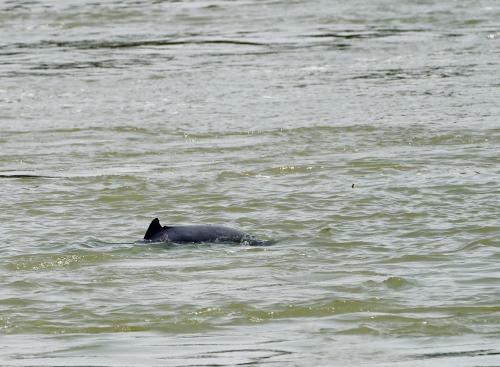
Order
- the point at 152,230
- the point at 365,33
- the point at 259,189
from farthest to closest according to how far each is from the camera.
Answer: the point at 365,33 < the point at 259,189 < the point at 152,230

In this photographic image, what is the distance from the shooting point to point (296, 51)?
21.1 metres

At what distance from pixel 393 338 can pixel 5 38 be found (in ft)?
59.8

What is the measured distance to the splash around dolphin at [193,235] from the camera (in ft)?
30.8

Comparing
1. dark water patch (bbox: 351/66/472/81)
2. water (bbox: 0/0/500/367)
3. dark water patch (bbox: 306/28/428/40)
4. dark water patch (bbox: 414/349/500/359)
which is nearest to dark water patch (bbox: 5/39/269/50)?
water (bbox: 0/0/500/367)

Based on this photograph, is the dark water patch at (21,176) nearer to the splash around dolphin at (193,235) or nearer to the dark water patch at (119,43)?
the splash around dolphin at (193,235)

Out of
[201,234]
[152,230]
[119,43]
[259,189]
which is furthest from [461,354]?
[119,43]

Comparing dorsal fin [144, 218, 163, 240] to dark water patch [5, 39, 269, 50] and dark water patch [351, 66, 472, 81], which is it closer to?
dark water patch [351, 66, 472, 81]

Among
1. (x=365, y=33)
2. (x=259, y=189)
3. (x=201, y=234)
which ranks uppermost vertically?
(x=201, y=234)

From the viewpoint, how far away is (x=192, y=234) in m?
9.44

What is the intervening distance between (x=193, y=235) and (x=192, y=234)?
0.06 ft

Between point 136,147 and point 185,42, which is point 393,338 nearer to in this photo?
point 136,147

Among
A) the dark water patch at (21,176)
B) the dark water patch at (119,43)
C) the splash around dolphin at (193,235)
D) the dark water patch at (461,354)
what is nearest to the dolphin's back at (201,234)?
the splash around dolphin at (193,235)

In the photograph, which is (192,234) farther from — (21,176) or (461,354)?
(21,176)

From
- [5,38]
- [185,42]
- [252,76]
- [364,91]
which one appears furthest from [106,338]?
[5,38]
